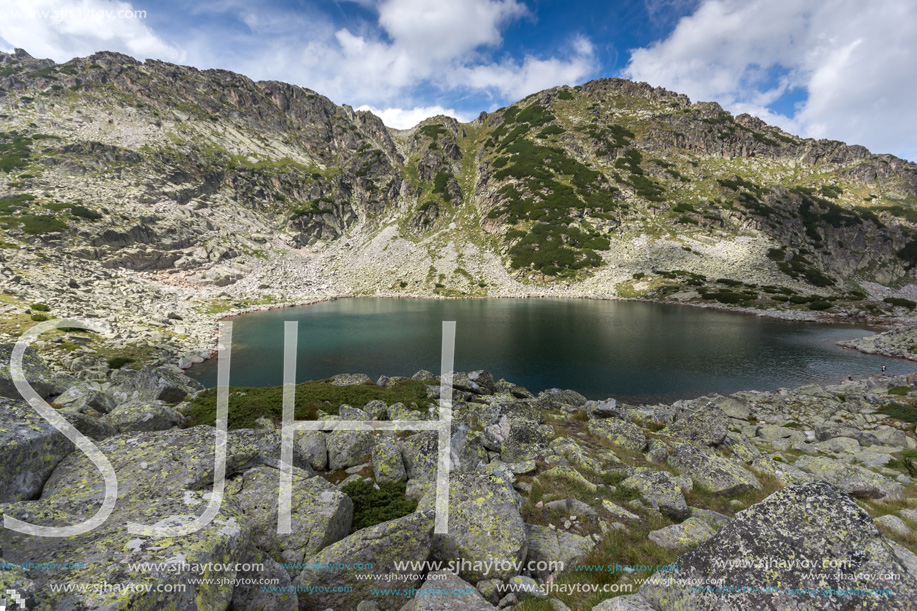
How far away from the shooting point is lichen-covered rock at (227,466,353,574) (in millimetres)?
5773

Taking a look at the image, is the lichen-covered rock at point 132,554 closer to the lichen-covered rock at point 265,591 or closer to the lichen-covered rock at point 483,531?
the lichen-covered rock at point 265,591

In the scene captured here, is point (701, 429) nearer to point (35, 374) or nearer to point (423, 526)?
point (423, 526)

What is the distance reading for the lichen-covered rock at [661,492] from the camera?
28.9 feet

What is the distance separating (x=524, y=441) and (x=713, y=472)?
6.37 meters

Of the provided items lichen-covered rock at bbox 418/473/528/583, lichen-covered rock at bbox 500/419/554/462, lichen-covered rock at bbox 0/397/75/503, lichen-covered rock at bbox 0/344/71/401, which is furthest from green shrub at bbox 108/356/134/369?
lichen-covered rock at bbox 418/473/528/583

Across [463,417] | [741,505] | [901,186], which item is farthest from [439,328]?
[901,186]

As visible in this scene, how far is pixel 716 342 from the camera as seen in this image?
1873 inches

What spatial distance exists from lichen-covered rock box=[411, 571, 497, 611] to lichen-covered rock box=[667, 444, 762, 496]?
937 cm

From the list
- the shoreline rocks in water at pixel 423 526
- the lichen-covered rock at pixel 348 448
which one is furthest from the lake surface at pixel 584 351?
the lichen-covered rock at pixel 348 448

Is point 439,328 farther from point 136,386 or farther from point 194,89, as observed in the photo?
point 194,89

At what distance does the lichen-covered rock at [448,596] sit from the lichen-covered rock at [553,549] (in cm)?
173

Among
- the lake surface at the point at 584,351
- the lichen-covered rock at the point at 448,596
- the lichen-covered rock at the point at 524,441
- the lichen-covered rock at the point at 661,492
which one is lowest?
the lake surface at the point at 584,351

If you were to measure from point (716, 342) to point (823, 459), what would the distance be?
40.4 metres

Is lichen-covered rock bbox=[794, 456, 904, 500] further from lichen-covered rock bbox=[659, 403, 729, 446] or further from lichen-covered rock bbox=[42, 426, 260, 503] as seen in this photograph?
lichen-covered rock bbox=[42, 426, 260, 503]
